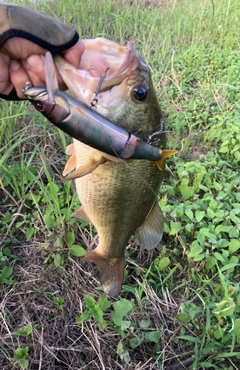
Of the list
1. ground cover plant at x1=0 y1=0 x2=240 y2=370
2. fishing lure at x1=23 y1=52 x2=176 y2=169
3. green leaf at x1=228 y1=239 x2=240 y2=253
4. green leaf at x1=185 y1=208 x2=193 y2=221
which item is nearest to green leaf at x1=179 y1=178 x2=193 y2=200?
ground cover plant at x1=0 y1=0 x2=240 y2=370

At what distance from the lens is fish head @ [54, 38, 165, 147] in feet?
4.07

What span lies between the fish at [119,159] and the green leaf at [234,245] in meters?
0.75

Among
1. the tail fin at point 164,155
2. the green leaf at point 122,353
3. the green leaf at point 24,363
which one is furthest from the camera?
the green leaf at point 122,353

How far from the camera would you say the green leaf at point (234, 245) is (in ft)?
6.83

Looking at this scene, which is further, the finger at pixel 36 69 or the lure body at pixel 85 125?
the finger at pixel 36 69

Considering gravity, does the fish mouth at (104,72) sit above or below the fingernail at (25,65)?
above

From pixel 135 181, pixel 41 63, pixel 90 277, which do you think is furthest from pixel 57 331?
pixel 41 63

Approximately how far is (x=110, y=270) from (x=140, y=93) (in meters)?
0.83

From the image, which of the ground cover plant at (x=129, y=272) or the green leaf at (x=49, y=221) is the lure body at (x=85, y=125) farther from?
the green leaf at (x=49, y=221)

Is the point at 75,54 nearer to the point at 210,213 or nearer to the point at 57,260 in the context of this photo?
the point at 57,260

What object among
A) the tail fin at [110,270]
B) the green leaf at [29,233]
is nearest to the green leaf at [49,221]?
the green leaf at [29,233]

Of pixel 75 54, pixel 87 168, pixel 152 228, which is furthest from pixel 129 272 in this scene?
pixel 75 54

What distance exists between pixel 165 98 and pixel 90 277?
1966mm

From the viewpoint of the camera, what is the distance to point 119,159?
128 centimetres
